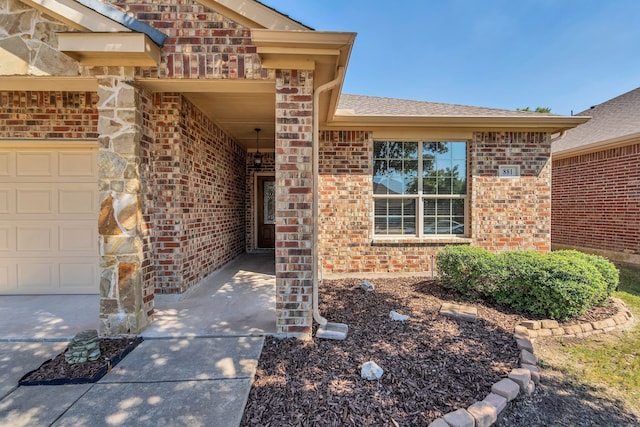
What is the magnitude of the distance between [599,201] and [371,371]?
29.2 ft

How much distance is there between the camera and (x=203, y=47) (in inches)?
122

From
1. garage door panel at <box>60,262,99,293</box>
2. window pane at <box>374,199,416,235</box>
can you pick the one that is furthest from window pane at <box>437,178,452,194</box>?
garage door panel at <box>60,262,99,293</box>

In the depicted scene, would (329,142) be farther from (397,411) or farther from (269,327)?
(397,411)

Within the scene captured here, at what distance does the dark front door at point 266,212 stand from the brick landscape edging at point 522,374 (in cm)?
584

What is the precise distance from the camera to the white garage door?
4301 millimetres

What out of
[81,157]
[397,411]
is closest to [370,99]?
[81,157]

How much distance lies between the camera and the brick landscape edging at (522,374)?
6.38 ft

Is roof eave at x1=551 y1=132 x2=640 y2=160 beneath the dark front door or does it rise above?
above

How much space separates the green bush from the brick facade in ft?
4.37

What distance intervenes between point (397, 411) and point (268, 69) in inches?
129

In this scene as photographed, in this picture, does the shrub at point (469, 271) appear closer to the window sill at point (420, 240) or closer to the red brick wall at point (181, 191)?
the window sill at point (420, 240)

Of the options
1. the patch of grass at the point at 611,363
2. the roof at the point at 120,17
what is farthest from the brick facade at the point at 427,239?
the roof at the point at 120,17

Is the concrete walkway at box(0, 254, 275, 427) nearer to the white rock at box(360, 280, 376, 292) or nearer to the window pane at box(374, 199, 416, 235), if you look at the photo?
the white rock at box(360, 280, 376, 292)

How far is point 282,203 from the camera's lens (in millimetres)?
3047
